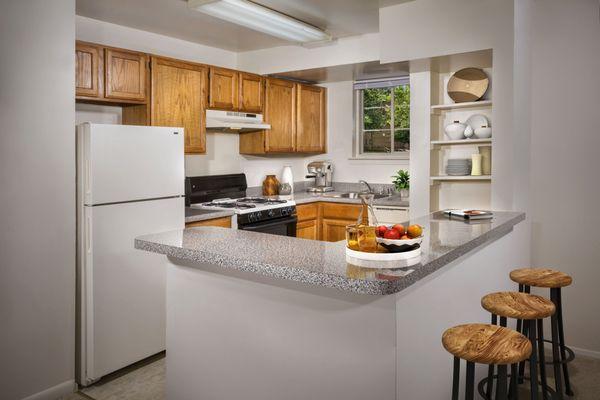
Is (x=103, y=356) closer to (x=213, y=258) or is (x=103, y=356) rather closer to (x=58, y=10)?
(x=213, y=258)

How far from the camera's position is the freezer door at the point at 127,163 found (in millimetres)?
3051

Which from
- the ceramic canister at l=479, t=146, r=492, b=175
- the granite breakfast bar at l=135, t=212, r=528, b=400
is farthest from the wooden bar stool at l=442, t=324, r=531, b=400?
the ceramic canister at l=479, t=146, r=492, b=175

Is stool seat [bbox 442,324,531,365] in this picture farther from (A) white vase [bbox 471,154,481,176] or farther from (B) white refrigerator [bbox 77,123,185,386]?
(B) white refrigerator [bbox 77,123,185,386]

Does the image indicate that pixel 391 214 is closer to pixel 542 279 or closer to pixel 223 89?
pixel 223 89

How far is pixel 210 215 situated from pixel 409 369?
97.1 inches

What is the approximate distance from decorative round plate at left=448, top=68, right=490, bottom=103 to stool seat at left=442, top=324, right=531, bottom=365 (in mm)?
2306

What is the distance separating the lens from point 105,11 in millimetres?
3781

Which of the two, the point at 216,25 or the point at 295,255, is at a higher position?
the point at 216,25

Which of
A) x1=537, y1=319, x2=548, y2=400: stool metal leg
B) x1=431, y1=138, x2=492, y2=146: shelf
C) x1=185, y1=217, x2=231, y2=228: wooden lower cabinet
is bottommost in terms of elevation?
x1=537, y1=319, x2=548, y2=400: stool metal leg

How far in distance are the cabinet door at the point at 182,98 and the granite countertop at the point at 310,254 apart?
1796mm

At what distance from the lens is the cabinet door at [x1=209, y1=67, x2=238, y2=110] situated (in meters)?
4.46

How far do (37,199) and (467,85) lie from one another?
2.99 metres

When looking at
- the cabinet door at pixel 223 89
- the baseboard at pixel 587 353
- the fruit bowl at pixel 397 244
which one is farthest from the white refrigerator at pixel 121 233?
the baseboard at pixel 587 353

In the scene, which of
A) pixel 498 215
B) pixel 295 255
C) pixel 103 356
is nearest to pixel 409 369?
pixel 295 255
